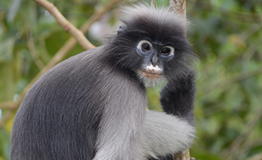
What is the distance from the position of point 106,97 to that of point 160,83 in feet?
1.74

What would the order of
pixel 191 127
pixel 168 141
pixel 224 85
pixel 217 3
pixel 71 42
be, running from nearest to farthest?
1. pixel 168 141
2. pixel 191 127
3. pixel 71 42
4. pixel 217 3
5. pixel 224 85

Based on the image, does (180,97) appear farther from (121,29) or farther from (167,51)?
(121,29)

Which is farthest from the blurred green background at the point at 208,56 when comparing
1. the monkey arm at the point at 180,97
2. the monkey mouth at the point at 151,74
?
the monkey mouth at the point at 151,74

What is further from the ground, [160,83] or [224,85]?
[160,83]

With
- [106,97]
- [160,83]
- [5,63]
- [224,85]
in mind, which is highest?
[5,63]

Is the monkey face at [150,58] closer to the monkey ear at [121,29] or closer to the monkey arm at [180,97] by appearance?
the monkey ear at [121,29]

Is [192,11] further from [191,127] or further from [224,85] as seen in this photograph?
[191,127]

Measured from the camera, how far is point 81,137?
3.10 meters

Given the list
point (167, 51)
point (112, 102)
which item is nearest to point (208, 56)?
point (167, 51)

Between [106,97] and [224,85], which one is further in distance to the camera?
[224,85]

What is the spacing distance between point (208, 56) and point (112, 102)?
4933 millimetres

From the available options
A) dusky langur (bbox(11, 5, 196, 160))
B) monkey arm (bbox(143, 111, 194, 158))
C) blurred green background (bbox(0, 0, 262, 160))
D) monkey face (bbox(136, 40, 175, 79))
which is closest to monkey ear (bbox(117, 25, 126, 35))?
dusky langur (bbox(11, 5, 196, 160))

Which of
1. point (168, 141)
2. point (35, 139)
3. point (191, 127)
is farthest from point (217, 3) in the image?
point (35, 139)

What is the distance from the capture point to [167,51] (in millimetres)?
3199
